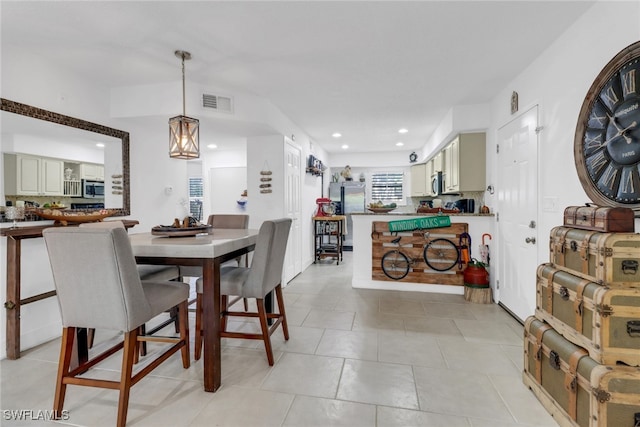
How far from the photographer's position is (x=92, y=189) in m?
3.01

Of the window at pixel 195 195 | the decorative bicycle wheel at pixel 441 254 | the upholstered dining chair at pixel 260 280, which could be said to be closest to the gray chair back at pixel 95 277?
the upholstered dining chair at pixel 260 280

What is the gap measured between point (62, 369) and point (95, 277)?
0.56 metres

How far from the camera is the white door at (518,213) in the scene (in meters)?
2.70

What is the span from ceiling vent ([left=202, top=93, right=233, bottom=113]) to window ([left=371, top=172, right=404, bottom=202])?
15.9 ft

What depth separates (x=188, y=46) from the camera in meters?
2.44

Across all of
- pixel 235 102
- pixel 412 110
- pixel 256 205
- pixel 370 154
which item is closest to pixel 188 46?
pixel 235 102

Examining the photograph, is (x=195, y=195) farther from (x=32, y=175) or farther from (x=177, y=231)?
(x=177, y=231)

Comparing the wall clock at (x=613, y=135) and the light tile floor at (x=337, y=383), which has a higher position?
the wall clock at (x=613, y=135)

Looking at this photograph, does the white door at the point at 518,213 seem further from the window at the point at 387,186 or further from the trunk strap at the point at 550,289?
the window at the point at 387,186

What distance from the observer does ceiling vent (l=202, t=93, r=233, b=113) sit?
329 centimetres

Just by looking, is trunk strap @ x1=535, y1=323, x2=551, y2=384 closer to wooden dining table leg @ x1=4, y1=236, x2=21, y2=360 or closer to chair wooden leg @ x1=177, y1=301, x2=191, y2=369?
chair wooden leg @ x1=177, y1=301, x2=191, y2=369

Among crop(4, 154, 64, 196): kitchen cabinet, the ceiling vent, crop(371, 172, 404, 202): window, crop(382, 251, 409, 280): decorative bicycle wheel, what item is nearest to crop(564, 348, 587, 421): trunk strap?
crop(382, 251, 409, 280): decorative bicycle wheel

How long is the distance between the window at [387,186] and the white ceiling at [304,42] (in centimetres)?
395

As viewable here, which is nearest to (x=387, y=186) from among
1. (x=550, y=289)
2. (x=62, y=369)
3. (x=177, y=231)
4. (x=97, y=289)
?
(x=550, y=289)
